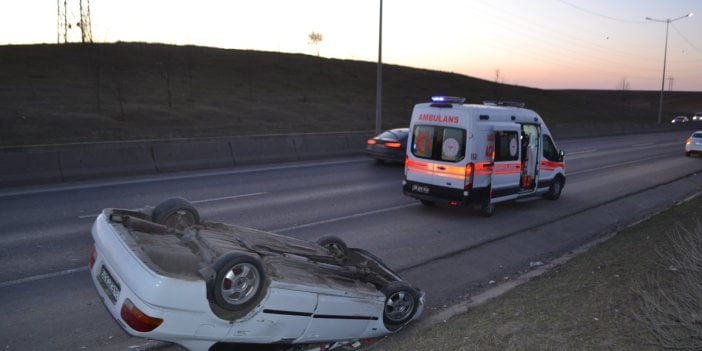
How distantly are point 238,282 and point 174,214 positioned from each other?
1667 millimetres

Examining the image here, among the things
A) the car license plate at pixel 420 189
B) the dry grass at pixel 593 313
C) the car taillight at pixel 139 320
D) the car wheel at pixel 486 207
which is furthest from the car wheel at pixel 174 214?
the car wheel at pixel 486 207

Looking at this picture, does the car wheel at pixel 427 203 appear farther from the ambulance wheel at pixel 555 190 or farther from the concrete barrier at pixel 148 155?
the concrete barrier at pixel 148 155

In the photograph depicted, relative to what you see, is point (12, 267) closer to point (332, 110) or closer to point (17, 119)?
point (17, 119)

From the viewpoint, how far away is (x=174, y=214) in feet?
19.1

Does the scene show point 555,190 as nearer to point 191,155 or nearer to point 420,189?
point 420,189

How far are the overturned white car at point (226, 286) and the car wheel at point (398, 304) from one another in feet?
0.04

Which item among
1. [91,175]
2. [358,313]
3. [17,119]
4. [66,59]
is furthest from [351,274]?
[66,59]

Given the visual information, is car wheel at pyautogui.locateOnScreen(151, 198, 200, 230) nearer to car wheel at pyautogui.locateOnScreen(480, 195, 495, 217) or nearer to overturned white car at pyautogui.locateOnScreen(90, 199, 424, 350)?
overturned white car at pyautogui.locateOnScreen(90, 199, 424, 350)

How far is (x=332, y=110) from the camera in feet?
134

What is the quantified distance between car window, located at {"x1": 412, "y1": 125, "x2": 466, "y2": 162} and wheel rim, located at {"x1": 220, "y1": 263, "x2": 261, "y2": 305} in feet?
24.9

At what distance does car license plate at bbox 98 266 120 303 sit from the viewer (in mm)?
4418

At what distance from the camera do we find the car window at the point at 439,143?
37.6 ft

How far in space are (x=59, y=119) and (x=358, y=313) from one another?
21.4 m

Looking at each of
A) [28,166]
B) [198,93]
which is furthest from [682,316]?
[198,93]
